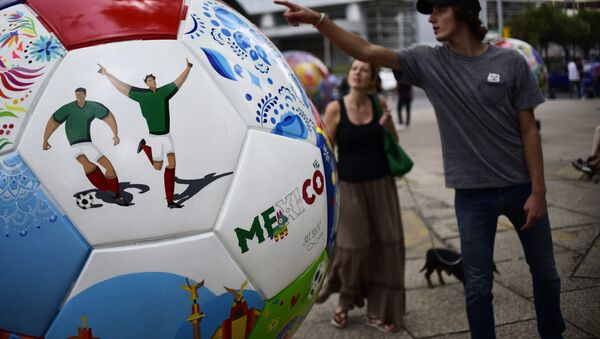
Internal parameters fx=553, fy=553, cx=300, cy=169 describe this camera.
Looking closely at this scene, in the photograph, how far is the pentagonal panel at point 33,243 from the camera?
128 cm

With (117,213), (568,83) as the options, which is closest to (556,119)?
(568,83)

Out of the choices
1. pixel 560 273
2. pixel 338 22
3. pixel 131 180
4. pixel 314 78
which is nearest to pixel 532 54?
pixel 560 273

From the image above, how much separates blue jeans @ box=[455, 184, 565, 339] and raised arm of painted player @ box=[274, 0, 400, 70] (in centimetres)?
70

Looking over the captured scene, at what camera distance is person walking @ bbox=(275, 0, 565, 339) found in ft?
7.58

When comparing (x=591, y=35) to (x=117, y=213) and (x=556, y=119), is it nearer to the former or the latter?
(x=556, y=119)

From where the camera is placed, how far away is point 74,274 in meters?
1.29

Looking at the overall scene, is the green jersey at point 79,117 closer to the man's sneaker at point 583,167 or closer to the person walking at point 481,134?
the person walking at point 481,134

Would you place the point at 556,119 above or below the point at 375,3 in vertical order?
above

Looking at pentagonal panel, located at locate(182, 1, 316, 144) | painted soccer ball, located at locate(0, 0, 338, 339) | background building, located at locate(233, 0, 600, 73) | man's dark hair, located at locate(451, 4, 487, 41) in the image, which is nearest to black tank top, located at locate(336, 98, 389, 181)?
man's dark hair, located at locate(451, 4, 487, 41)

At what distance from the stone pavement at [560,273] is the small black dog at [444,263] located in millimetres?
129

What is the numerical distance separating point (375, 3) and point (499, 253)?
52789 millimetres

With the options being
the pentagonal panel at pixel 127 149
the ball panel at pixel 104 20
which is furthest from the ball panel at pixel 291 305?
the ball panel at pixel 104 20

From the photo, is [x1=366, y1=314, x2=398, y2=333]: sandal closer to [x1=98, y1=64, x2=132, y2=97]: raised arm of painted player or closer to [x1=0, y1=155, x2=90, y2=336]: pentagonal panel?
[x1=0, y1=155, x2=90, y2=336]: pentagonal panel

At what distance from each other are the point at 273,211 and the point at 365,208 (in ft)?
6.71
